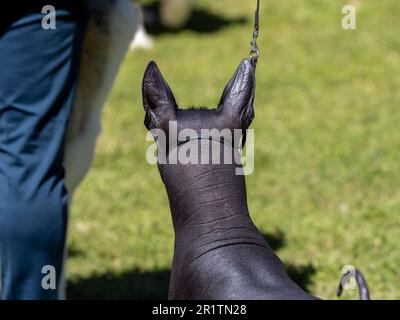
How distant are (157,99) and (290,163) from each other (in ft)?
9.74

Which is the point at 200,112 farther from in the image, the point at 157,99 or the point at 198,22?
the point at 198,22

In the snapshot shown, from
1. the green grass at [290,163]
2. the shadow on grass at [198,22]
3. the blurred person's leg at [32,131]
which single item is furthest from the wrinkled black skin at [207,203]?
the shadow on grass at [198,22]

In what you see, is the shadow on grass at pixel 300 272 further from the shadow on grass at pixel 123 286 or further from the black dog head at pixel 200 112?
the black dog head at pixel 200 112

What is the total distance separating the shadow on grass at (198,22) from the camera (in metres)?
8.38

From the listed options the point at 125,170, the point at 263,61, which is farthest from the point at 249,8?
the point at 125,170

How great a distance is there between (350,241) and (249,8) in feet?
18.3

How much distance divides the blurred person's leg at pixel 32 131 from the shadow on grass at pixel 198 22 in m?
5.82

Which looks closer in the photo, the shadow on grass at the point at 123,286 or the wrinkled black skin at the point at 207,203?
the wrinkled black skin at the point at 207,203

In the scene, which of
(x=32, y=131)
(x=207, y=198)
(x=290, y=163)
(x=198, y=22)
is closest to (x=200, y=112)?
(x=207, y=198)

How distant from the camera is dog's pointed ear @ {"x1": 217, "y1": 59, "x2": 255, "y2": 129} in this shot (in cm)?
195

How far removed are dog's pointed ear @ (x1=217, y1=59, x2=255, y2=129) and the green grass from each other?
1.49 meters

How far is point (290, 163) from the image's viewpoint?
191 inches

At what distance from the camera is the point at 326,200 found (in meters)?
4.34

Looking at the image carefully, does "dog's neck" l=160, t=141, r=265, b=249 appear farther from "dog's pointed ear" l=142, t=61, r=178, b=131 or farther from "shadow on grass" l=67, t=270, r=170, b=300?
"shadow on grass" l=67, t=270, r=170, b=300
